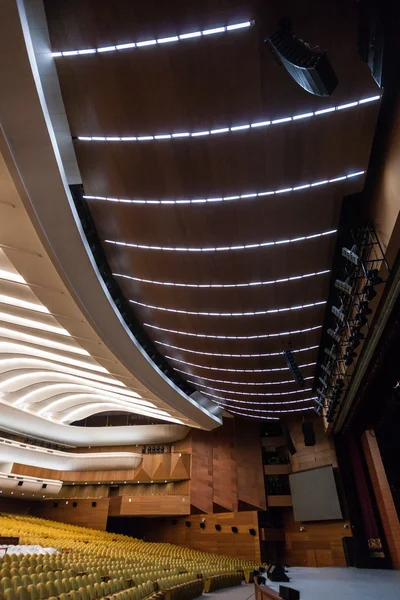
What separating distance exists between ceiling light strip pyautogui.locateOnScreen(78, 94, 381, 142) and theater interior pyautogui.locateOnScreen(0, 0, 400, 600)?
0.07 feet

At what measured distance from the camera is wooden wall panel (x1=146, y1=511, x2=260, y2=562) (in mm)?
17506

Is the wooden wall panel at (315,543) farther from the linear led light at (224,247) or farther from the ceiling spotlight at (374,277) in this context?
the linear led light at (224,247)

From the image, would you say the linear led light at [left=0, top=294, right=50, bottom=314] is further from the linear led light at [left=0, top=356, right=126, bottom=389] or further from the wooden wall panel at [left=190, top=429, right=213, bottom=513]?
the wooden wall panel at [left=190, top=429, right=213, bottom=513]

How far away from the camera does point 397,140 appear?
174 inches

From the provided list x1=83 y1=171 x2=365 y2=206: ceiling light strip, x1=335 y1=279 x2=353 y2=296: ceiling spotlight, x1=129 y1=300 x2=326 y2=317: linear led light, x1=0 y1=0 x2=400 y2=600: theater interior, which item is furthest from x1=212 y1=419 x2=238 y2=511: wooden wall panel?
x1=83 y1=171 x2=365 y2=206: ceiling light strip

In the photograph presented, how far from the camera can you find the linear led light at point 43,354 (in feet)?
42.7

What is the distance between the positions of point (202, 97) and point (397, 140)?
2.52 meters

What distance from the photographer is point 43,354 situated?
13289 millimetres

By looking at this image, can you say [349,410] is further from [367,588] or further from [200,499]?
[200,499]

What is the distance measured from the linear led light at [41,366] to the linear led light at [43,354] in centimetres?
78

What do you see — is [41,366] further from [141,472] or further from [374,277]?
[374,277]

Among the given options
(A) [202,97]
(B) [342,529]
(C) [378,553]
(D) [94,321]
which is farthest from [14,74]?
(B) [342,529]

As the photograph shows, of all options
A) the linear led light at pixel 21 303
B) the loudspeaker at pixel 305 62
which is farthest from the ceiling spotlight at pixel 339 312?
the linear led light at pixel 21 303

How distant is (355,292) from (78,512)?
21469 mm
